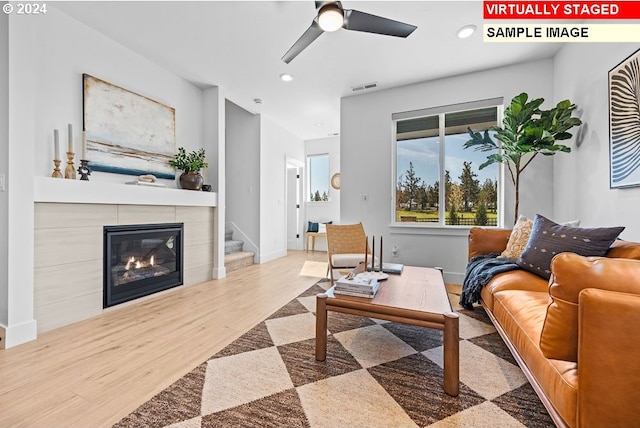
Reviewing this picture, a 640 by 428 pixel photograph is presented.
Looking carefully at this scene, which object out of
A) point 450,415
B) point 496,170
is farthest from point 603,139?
point 450,415

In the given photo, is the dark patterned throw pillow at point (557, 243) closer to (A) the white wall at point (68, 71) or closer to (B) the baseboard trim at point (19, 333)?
(B) the baseboard trim at point (19, 333)

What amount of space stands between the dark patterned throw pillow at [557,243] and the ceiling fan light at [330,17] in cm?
215

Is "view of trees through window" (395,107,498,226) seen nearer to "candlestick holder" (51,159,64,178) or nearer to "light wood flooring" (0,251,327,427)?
"light wood flooring" (0,251,327,427)

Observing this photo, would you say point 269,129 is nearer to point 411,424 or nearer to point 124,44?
point 124,44

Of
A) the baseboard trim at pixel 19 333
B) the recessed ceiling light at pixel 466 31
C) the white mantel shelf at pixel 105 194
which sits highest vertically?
the recessed ceiling light at pixel 466 31

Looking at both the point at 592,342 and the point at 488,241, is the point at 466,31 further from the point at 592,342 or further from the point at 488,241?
the point at 592,342

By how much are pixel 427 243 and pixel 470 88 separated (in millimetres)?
2096

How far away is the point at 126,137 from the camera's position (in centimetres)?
293

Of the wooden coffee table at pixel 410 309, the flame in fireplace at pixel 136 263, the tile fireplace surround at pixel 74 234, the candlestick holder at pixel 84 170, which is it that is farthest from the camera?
the flame in fireplace at pixel 136 263

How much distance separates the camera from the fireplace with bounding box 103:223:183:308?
102 inches

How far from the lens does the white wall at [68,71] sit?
2.32 meters

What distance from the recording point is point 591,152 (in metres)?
2.41

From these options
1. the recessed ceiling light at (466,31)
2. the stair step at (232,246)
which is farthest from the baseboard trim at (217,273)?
the recessed ceiling light at (466,31)

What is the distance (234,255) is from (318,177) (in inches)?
120
